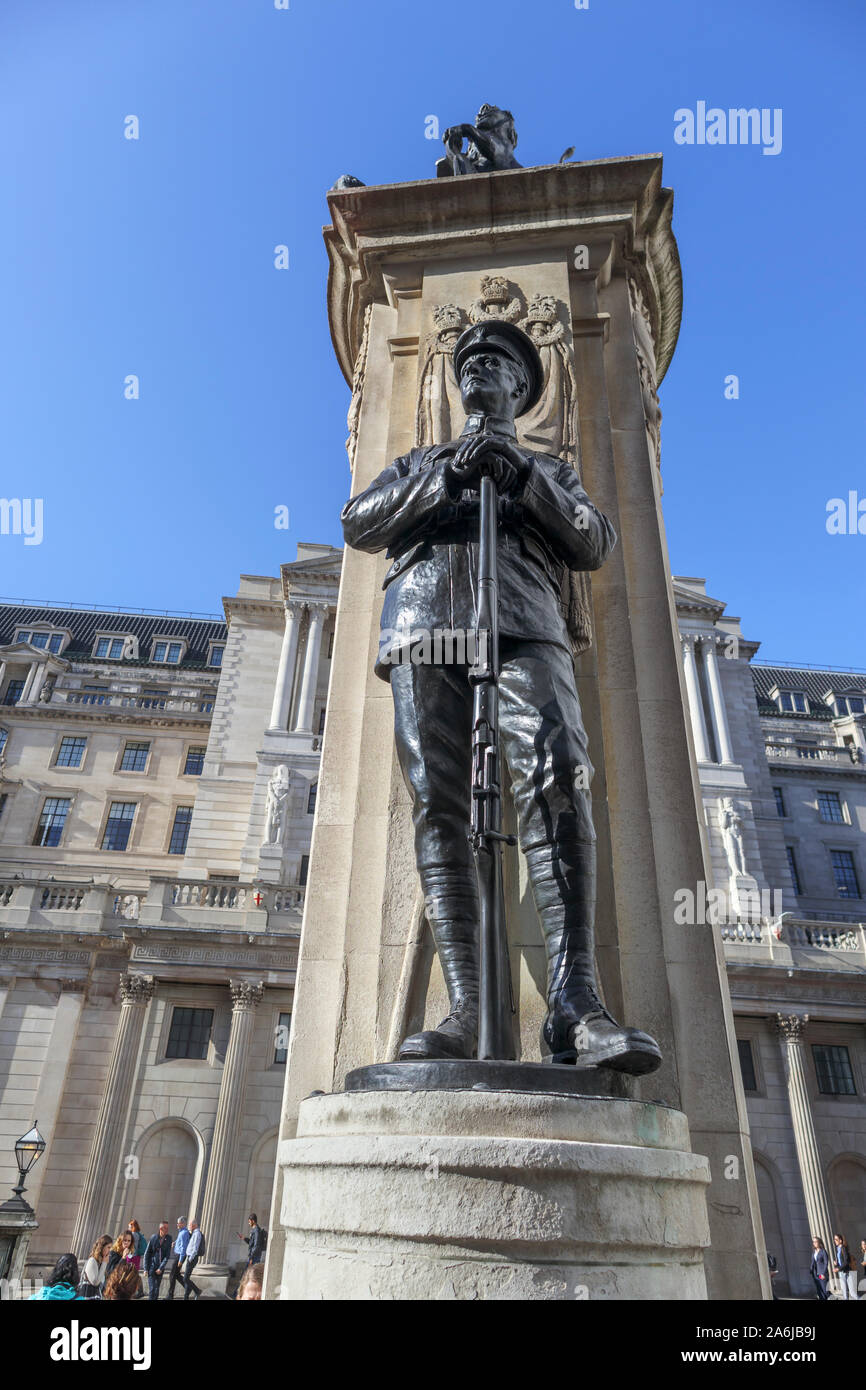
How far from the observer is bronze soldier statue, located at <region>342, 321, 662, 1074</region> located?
3.49 metres

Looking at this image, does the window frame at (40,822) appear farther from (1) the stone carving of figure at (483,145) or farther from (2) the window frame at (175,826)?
(1) the stone carving of figure at (483,145)

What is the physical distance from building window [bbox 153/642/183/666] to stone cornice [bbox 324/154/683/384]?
73.6m

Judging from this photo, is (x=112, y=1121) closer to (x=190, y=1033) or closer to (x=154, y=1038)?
(x=154, y=1038)

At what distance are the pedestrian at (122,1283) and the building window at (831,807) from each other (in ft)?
202

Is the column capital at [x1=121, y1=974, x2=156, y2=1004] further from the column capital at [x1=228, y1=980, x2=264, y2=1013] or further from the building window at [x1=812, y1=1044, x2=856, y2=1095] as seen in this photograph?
the building window at [x1=812, y1=1044, x2=856, y2=1095]

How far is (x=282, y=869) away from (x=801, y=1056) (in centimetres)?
2693

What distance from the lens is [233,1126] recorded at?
1153 inches

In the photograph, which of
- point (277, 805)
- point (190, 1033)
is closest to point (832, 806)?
point (277, 805)

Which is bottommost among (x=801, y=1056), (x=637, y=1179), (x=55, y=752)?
(x=637, y=1179)

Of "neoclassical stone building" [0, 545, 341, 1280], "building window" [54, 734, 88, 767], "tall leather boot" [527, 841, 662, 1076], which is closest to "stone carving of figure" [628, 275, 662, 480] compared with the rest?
"tall leather boot" [527, 841, 662, 1076]

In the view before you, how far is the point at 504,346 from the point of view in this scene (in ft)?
16.0

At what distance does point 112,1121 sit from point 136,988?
4353 millimetres
